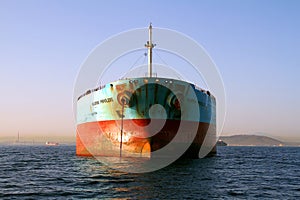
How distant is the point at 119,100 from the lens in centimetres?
3095

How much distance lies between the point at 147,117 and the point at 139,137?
1.90 metres

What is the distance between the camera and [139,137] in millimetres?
29219

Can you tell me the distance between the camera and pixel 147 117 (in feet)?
97.0

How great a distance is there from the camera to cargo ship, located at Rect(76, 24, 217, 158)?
2942 cm

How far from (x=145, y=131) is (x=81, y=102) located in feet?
56.7

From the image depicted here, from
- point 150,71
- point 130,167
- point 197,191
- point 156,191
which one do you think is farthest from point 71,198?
point 150,71

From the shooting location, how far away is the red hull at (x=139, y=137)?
2911cm

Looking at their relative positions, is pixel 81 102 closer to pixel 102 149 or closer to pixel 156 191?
pixel 102 149

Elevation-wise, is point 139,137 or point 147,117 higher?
point 147,117

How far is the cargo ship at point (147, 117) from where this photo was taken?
29422 millimetres

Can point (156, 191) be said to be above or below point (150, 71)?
below

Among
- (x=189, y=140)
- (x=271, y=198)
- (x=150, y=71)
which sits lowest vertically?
(x=271, y=198)

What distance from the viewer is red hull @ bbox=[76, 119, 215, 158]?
29109 millimetres

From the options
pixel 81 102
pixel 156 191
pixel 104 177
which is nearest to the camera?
pixel 156 191
